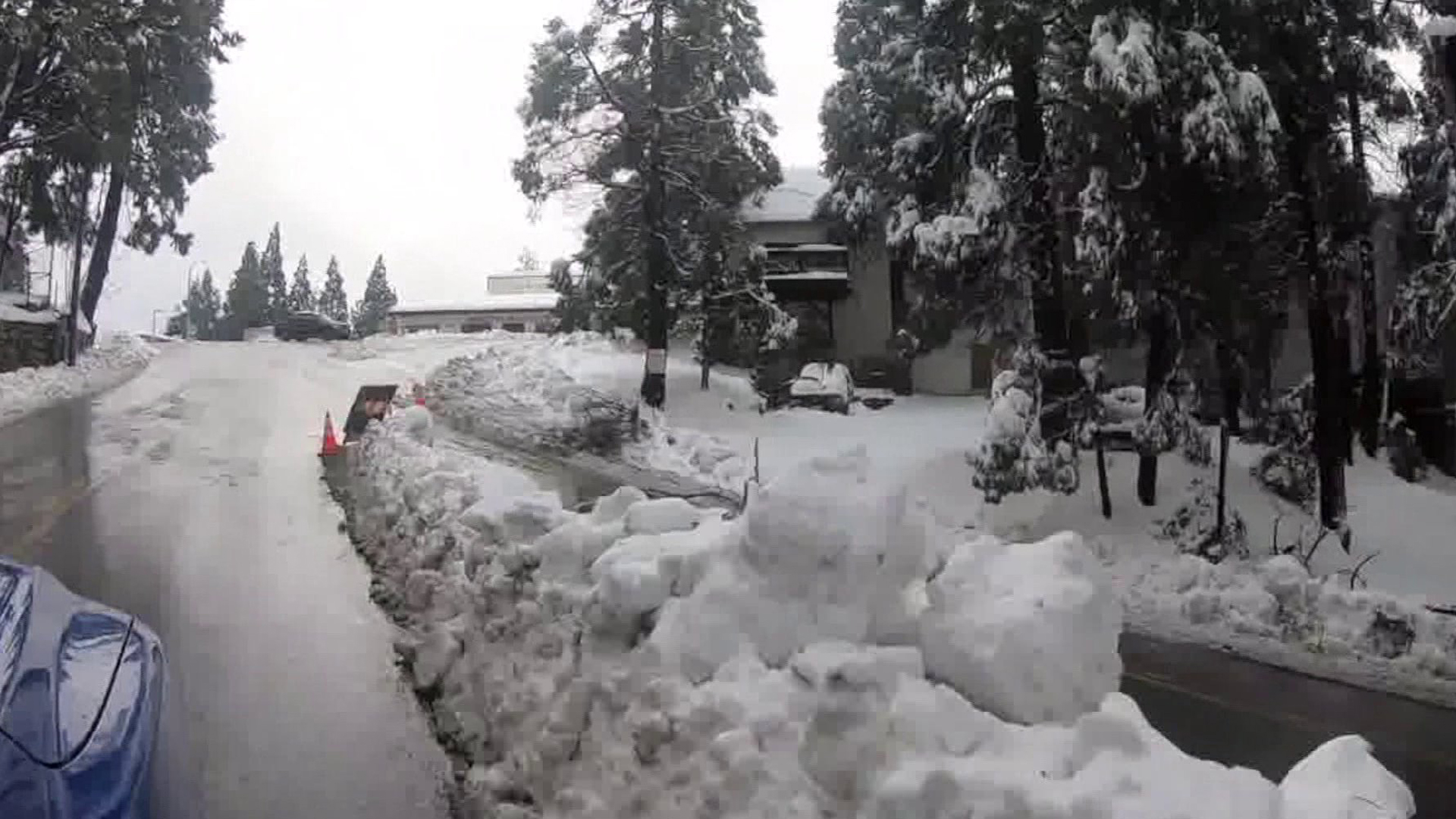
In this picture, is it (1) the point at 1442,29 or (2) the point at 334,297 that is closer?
(1) the point at 1442,29

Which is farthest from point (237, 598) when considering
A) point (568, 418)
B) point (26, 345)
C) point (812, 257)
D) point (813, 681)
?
point (812, 257)

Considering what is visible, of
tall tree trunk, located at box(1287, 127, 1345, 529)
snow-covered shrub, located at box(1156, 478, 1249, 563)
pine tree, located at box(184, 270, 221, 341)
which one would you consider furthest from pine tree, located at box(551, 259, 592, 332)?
pine tree, located at box(184, 270, 221, 341)

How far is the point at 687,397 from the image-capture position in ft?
81.1

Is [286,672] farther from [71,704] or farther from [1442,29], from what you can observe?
[1442,29]

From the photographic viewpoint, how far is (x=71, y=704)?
110 inches

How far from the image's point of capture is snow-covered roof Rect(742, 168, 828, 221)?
3516 cm

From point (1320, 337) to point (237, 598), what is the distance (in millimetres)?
12537

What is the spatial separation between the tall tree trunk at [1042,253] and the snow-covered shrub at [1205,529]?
1.62 m

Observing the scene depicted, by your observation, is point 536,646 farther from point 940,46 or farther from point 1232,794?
point 940,46

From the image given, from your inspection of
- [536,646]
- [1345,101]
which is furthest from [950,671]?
[1345,101]

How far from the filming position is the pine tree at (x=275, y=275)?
308 feet

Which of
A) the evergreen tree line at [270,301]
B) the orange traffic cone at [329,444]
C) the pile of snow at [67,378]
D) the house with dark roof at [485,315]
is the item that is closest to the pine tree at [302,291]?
the evergreen tree line at [270,301]

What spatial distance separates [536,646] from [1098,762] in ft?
9.05

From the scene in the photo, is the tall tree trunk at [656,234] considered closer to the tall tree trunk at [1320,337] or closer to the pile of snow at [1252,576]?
the pile of snow at [1252,576]
